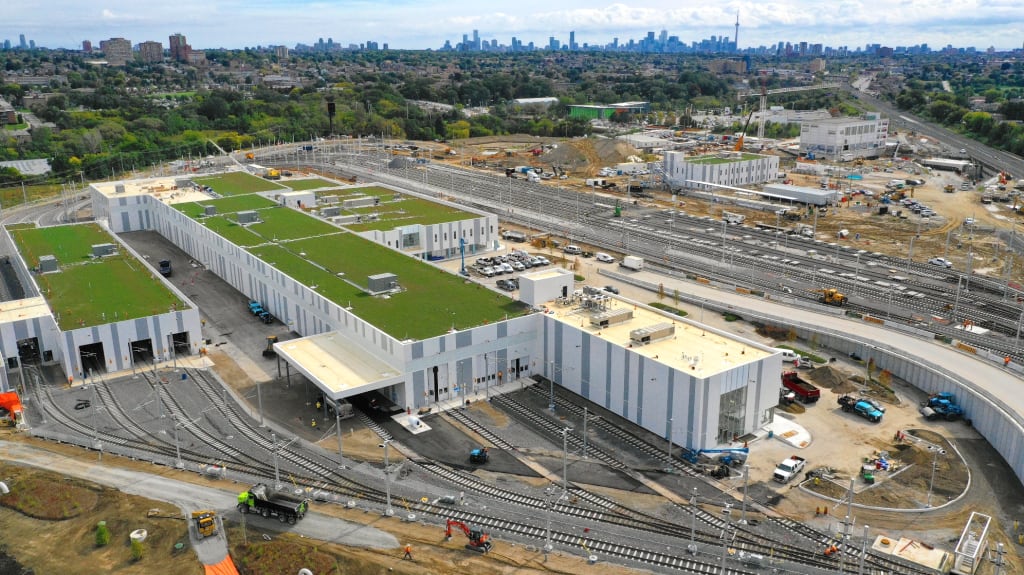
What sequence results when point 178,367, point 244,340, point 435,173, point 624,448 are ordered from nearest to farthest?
point 624,448, point 178,367, point 244,340, point 435,173

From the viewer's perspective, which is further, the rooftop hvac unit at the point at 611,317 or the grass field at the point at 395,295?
the grass field at the point at 395,295

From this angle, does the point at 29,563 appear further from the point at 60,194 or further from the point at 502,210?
the point at 60,194

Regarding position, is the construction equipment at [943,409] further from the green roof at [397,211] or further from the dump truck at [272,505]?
the green roof at [397,211]

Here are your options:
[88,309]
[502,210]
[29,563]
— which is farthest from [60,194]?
[29,563]

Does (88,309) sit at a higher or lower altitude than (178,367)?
higher

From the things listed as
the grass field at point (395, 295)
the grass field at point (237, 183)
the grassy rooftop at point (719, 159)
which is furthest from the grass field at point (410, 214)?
the grassy rooftop at point (719, 159)

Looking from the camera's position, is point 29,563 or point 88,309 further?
point 88,309

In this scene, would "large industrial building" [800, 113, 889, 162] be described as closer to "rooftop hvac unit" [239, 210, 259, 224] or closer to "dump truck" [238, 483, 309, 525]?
"rooftop hvac unit" [239, 210, 259, 224]
